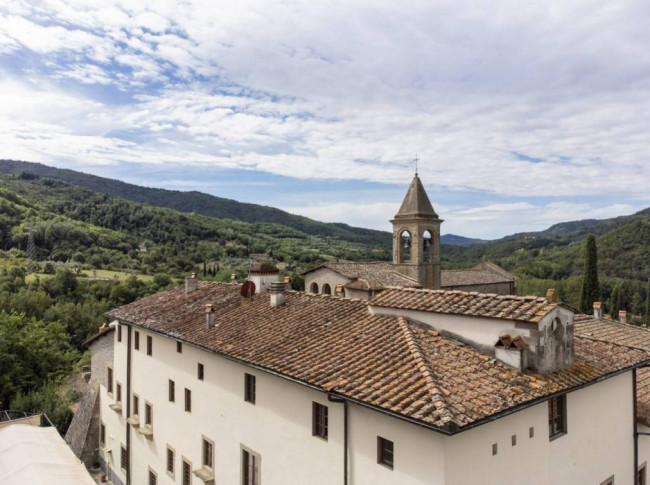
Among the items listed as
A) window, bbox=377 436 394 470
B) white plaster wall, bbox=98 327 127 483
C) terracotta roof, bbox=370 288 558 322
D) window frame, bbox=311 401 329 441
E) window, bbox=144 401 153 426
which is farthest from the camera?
white plaster wall, bbox=98 327 127 483

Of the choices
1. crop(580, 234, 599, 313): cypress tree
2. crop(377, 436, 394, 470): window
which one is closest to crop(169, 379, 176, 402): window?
crop(377, 436, 394, 470): window

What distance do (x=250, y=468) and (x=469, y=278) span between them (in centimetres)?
3651

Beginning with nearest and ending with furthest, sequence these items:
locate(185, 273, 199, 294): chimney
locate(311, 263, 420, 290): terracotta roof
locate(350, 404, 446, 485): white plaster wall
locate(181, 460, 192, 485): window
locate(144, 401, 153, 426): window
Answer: locate(350, 404, 446, 485): white plaster wall, locate(181, 460, 192, 485): window, locate(144, 401, 153, 426): window, locate(185, 273, 199, 294): chimney, locate(311, 263, 420, 290): terracotta roof

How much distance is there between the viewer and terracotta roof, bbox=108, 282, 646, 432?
6578 millimetres

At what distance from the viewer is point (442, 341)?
29.1 feet

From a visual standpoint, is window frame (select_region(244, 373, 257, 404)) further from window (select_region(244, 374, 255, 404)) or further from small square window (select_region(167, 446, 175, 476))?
small square window (select_region(167, 446, 175, 476))

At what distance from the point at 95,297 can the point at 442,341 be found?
206 feet

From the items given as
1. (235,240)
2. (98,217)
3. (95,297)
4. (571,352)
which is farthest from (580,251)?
(98,217)

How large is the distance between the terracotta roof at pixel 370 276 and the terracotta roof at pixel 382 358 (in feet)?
47.2

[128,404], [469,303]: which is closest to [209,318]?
[469,303]

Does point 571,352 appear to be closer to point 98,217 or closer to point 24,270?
point 24,270

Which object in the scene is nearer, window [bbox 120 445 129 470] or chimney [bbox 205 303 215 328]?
chimney [bbox 205 303 215 328]

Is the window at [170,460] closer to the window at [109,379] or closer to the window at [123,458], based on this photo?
the window at [123,458]

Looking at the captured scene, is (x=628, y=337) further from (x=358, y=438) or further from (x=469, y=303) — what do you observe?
(x=358, y=438)
